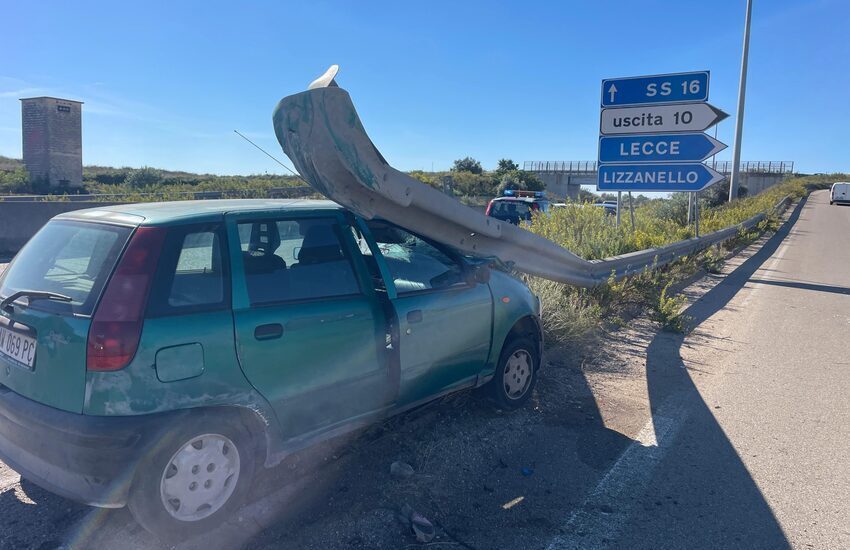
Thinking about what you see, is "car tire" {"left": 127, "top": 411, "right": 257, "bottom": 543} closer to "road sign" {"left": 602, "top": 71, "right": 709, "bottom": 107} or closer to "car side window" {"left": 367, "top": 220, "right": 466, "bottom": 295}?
"car side window" {"left": 367, "top": 220, "right": 466, "bottom": 295}

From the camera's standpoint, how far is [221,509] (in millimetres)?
3008

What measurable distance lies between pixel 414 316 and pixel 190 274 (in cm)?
145

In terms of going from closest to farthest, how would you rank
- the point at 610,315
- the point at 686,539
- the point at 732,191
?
the point at 686,539
the point at 610,315
the point at 732,191

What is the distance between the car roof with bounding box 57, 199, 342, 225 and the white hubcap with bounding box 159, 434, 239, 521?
1118 mm

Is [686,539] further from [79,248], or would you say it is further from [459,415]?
[79,248]

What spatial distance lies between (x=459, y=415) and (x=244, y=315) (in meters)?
2.18

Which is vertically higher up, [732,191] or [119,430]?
[732,191]

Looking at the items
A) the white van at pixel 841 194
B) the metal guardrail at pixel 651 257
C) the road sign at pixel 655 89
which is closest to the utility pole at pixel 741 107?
the metal guardrail at pixel 651 257

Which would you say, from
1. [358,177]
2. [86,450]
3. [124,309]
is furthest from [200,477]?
[358,177]

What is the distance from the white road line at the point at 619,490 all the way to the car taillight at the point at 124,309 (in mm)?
2321

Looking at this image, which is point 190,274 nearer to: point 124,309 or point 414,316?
point 124,309

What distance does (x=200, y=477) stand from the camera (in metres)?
2.92

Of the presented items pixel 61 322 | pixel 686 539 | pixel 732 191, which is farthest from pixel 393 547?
pixel 732 191

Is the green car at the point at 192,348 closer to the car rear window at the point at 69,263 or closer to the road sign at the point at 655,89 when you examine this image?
the car rear window at the point at 69,263
